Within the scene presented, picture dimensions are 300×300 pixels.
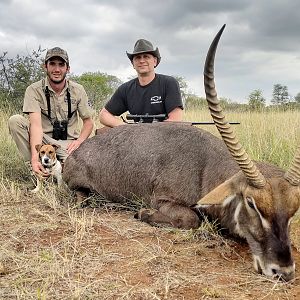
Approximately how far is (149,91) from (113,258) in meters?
4.03

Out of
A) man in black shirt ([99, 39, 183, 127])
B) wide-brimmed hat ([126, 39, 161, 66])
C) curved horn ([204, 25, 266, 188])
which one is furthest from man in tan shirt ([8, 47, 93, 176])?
curved horn ([204, 25, 266, 188])

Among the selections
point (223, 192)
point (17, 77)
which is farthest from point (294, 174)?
point (17, 77)

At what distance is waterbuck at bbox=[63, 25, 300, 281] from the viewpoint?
342 centimetres

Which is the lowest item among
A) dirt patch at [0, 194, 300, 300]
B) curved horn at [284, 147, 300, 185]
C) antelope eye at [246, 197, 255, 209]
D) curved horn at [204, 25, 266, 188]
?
dirt patch at [0, 194, 300, 300]

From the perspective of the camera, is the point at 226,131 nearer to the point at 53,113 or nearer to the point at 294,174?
the point at 294,174

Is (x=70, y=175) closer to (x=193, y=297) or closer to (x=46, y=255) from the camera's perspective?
(x=46, y=255)

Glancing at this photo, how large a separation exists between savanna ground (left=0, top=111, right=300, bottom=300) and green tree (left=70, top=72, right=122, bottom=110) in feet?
38.4

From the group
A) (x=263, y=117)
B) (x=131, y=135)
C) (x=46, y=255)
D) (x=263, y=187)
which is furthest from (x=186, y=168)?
(x=263, y=117)

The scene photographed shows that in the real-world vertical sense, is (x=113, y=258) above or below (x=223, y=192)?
below

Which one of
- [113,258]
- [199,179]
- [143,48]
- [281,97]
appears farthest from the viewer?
[281,97]

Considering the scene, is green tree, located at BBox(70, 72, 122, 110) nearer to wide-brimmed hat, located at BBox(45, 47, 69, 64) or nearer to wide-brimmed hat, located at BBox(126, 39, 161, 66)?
wide-brimmed hat, located at BBox(126, 39, 161, 66)

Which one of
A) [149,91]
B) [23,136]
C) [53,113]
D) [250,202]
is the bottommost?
[250,202]

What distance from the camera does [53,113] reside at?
23.0 feet

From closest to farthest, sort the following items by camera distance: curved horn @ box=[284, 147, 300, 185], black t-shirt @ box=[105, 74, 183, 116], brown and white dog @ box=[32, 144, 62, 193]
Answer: curved horn @ box=[284, 147, 300, 185] < brown and white dog @ box=[32, 144, 62, 193] < black t-shirt @ box=[105, 74, 183, 116]
